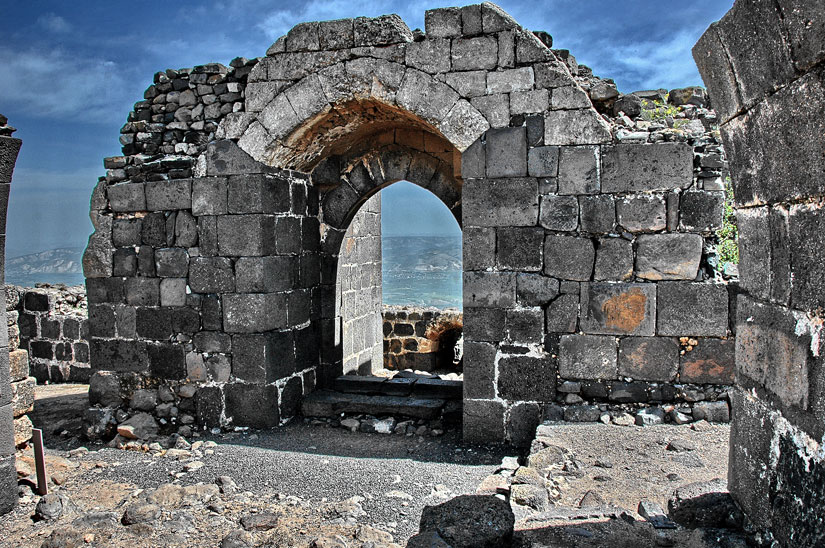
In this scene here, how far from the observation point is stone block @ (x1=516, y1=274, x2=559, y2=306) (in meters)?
4.85

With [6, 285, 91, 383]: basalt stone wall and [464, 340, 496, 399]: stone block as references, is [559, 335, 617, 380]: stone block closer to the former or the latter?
[464, 340, 496, 399]: stone block

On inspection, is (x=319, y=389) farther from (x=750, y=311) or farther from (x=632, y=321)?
(x=750, y=311)

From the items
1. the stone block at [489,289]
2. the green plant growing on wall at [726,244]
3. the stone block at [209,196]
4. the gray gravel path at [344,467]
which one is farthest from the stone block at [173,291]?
the green plant growing on wall at [726,244]

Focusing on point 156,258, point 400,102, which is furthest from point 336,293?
point 400,102

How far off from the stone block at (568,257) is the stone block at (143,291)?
12.2 feet

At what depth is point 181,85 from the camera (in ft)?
19.1

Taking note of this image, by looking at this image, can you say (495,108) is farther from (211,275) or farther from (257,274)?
(211,275)

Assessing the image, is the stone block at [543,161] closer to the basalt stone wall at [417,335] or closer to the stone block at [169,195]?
the stone block at [169,195]

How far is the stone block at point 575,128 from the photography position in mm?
4691

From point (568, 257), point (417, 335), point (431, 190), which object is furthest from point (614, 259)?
point (417, 335)

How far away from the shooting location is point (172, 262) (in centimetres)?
577

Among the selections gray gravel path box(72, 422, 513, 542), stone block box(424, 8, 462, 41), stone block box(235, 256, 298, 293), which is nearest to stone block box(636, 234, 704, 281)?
gray gravel path box(72, 422, 513, 542)

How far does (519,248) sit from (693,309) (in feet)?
4.62

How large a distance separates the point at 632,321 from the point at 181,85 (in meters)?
4.66
